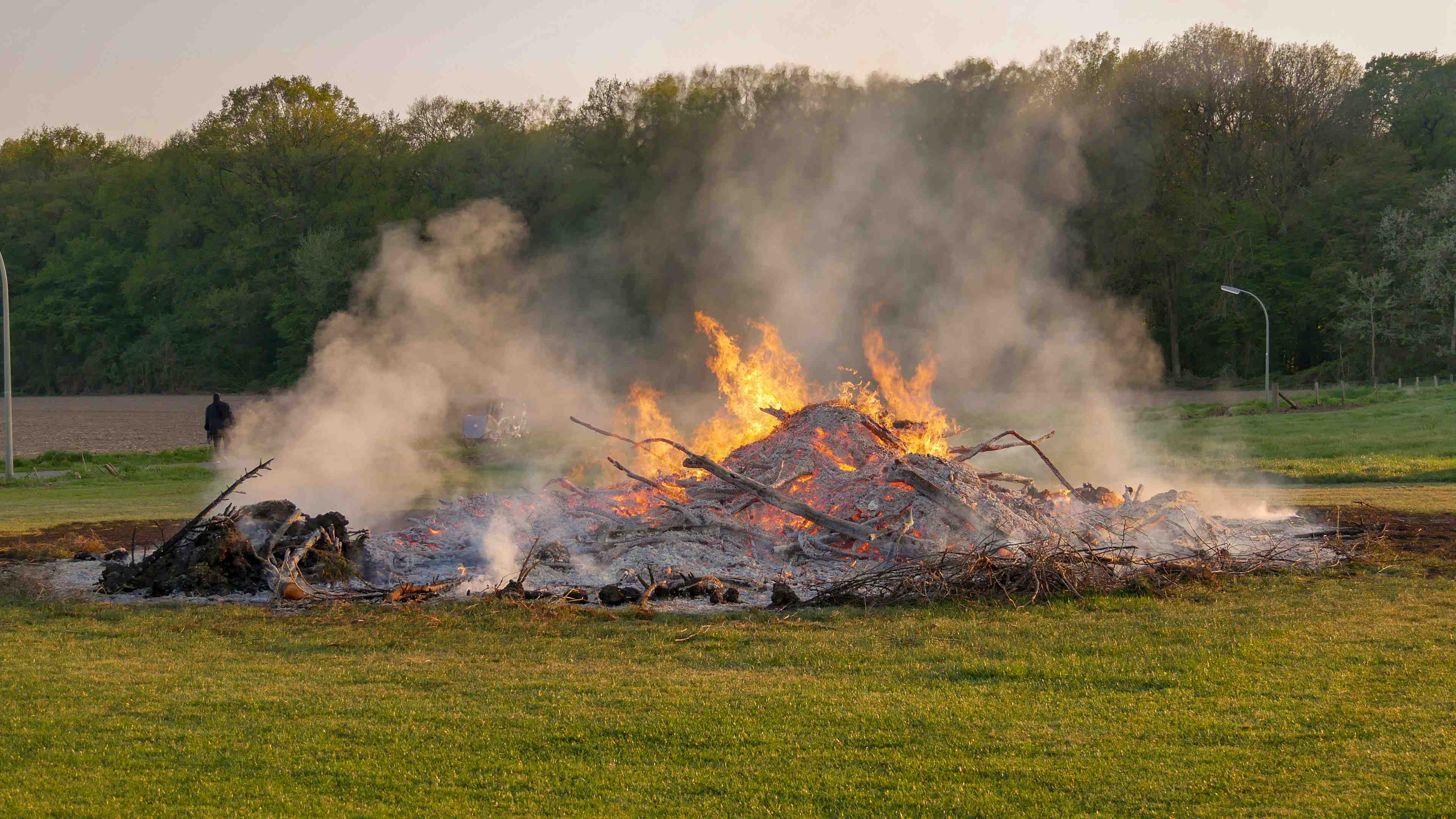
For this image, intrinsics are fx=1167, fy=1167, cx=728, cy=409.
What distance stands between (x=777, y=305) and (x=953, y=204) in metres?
9.09

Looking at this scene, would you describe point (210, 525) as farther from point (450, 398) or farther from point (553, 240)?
point (553, 240)

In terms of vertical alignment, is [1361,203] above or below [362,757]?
above

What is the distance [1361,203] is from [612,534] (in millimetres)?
53325

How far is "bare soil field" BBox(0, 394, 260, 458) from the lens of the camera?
36625 millimetres

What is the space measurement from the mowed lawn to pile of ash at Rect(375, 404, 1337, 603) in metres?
9.21

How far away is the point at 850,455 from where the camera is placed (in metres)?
13.7

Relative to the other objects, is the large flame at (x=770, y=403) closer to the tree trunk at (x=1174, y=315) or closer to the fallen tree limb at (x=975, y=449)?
the fallen tree limb at (x=975, y=449)

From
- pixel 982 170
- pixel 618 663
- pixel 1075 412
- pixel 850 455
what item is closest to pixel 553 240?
pixel 982 170

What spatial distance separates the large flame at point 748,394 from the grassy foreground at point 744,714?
21.0 ft

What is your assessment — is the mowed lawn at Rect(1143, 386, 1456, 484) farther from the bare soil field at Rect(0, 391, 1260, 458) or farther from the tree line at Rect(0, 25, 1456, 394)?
the tree line at Rect(0, 25, 1456, 394)

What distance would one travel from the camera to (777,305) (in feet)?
159

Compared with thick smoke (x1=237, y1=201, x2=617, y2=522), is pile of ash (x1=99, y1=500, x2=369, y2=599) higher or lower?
lower

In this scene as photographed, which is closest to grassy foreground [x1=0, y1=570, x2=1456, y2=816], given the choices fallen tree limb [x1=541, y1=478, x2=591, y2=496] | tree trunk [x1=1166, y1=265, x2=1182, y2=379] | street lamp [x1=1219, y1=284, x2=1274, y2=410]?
fallen tree limb [x1=541, y1=478, x2=591, y2=496]

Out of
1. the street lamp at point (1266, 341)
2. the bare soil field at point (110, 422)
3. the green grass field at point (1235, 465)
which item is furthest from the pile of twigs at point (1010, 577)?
the street lamp at point (1266, 341)
